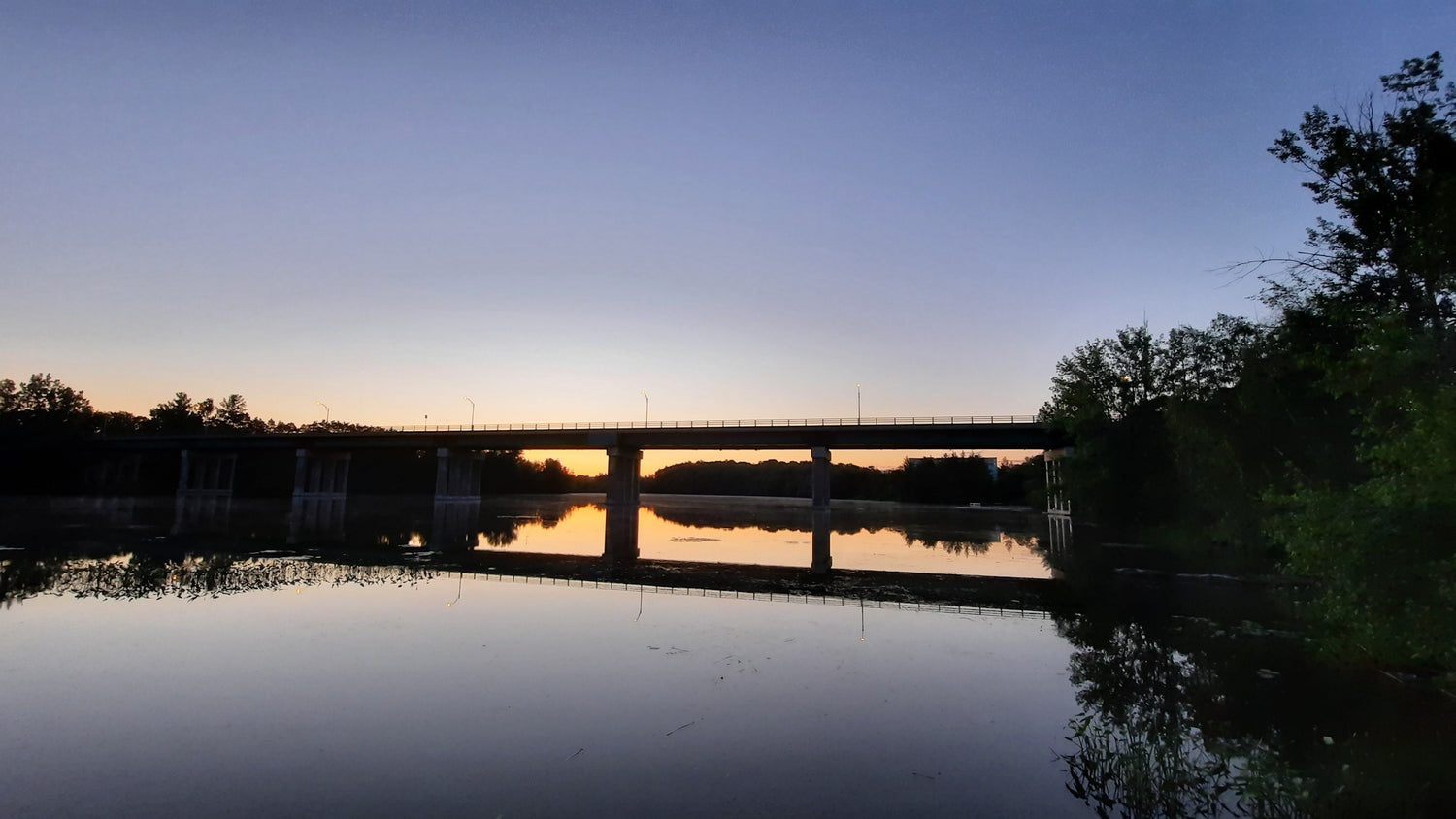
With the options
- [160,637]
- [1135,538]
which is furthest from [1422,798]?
[1135,538]

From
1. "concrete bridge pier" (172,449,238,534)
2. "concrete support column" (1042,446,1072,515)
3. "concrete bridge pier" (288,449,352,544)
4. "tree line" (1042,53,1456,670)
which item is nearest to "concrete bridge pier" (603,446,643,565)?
"concrete bridge pier" (288,449,352,544)

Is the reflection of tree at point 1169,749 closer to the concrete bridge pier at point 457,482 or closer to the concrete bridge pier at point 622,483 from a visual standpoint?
the concrete bridge pier at point 622,483

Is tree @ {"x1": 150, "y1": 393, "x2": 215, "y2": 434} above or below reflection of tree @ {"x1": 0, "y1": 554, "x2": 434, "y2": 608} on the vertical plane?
above

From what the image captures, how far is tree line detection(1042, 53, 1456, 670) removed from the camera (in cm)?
1338

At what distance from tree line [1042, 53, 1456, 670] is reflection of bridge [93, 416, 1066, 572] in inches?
1277

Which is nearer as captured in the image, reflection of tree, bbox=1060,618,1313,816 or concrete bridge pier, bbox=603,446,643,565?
reflection of tree, bbox=1060,618,1313,816

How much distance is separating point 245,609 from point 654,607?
39.2 ft

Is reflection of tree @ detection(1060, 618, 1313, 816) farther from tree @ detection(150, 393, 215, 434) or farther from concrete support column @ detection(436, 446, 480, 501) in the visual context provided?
tree @ detection(150, 393, 215, 434)

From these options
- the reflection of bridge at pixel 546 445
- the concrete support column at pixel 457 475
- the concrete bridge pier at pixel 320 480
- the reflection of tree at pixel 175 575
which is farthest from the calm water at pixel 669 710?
the concrete support column at pixel 457 475

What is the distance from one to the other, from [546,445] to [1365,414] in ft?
317

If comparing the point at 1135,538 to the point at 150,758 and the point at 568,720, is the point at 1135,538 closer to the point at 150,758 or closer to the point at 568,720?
the point at 568,720

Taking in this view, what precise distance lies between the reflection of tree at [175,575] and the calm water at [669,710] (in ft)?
1.21

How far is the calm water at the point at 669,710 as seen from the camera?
9.14m

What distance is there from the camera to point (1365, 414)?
52.5ft
